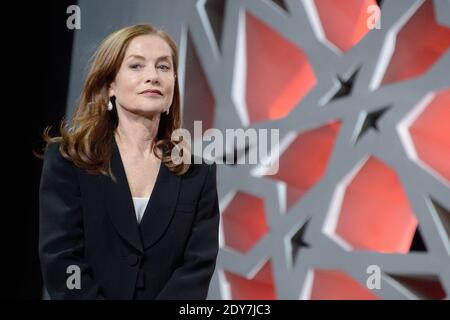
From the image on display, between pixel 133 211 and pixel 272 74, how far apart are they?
0.88m

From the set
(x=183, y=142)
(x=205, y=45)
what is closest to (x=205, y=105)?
(x=205, y=45)

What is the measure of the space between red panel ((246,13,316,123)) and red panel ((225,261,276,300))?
13.6 inches

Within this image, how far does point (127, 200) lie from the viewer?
31.6 inches

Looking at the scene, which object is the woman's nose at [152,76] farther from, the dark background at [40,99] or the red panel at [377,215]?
the red panel at [377,215]

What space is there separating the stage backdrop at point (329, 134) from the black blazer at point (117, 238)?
451 millimetres

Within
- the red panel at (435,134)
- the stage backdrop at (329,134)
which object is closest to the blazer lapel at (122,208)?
the stage backdrop at (329,134)

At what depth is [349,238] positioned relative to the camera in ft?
4.82

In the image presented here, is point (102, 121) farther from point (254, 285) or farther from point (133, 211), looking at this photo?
point (254, 285)

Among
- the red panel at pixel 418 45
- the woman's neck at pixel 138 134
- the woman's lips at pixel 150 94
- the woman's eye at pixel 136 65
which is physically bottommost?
the woman's neck at pixel 138 134

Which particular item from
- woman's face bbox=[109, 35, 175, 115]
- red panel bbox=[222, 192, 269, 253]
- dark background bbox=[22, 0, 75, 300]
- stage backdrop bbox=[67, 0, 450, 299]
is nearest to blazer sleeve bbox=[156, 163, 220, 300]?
woman's face bbox=[109, 35, 175, 115]

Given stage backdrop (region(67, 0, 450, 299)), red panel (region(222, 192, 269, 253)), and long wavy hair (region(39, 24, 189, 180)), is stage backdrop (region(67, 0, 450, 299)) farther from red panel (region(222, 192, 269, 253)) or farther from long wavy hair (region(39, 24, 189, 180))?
long wavy hair (region(39, 24, 189, 180))

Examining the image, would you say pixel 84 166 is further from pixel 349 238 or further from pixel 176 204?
pixel 349 238

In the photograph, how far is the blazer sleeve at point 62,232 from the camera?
79 centimetres

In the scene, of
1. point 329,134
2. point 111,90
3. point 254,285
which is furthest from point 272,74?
point 111,90
